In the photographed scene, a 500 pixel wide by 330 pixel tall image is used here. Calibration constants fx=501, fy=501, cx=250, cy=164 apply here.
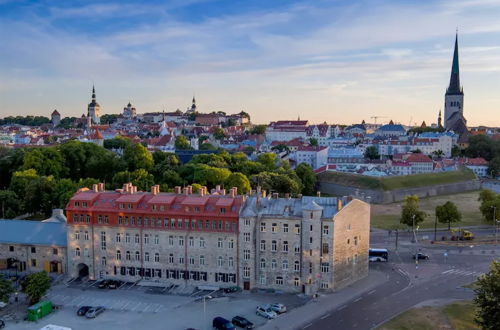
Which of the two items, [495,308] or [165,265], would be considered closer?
[495,308]

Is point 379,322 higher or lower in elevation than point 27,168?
lower

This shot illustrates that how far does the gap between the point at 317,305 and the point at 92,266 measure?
859 inches

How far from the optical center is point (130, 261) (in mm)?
47406

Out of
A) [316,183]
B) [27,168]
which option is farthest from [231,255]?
[316,183]

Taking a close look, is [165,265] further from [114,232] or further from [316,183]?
[316,183]

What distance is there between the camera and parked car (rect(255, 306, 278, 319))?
38.7m

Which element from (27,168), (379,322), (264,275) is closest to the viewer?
(379,322)

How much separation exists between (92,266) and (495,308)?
34.7 m

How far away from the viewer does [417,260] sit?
5447 centimetres

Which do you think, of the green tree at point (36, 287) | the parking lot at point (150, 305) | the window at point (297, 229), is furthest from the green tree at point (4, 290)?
the window at point (297, 229)

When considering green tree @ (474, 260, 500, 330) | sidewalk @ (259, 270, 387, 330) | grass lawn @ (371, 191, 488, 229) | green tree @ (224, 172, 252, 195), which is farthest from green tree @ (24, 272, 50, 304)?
grass lawn @ (371, 191, 488, 229)

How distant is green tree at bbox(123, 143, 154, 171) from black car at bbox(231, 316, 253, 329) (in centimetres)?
6218

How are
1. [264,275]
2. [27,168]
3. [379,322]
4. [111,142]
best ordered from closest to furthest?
[379,322], [264,275], [27,168], [111,142]

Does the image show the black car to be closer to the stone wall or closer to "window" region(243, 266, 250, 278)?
"window" region(243, 266, 250, 278)
